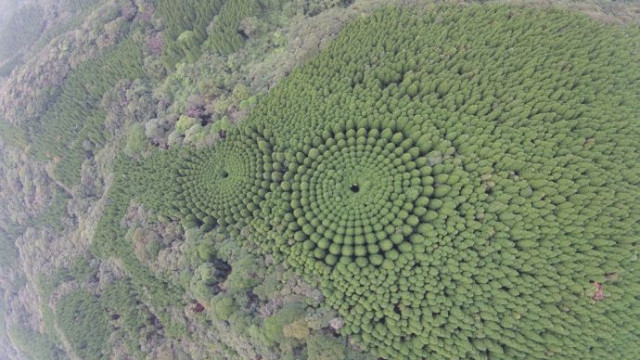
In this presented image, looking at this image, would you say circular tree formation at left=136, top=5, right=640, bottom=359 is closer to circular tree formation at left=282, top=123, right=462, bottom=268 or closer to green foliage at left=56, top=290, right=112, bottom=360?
circular tree formation at left=282, top=123, right=462, bottom=268

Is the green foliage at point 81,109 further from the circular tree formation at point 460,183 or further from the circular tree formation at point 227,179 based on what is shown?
the circular tree formation at point 460,183

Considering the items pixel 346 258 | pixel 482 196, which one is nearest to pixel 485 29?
pixel 482 196

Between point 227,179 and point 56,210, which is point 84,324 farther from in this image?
point 227,179

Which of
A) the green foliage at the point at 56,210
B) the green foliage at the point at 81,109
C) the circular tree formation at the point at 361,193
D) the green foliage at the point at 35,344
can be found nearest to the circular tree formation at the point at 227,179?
the circular tree formation at the point at 361,193

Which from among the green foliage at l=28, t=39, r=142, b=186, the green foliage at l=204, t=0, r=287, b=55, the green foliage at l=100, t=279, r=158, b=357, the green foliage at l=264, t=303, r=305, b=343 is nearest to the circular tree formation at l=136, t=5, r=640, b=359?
the green foliage at l=264, t=303, r=305, b=343

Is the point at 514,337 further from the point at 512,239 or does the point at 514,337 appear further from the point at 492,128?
the point at 492,128
